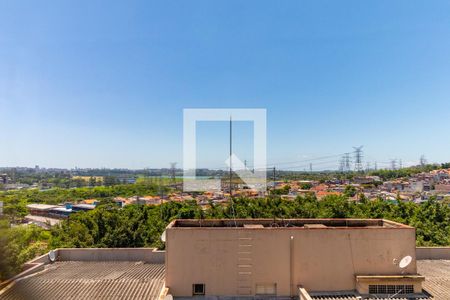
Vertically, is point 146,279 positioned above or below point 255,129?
below

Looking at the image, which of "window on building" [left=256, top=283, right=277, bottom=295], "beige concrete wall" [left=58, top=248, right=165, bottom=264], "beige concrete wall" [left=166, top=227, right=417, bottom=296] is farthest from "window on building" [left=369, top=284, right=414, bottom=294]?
"beige concrete wall" [left=58, top=248, right=165, bottom=264]

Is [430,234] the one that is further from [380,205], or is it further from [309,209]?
[309,209]

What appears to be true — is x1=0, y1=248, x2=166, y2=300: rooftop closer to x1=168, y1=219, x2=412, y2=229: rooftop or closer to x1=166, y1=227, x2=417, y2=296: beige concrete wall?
x1=166, y1=227, x2=417, y2=296: beige concrete wall

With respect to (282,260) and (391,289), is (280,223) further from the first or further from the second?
(391,289)

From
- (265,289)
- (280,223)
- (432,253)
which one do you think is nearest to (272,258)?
(265,289)

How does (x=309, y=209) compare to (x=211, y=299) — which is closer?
(x=211, y=299)

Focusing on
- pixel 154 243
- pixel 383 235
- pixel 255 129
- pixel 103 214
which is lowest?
pixel 154 243

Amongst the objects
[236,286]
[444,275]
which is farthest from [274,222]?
[444,275]
